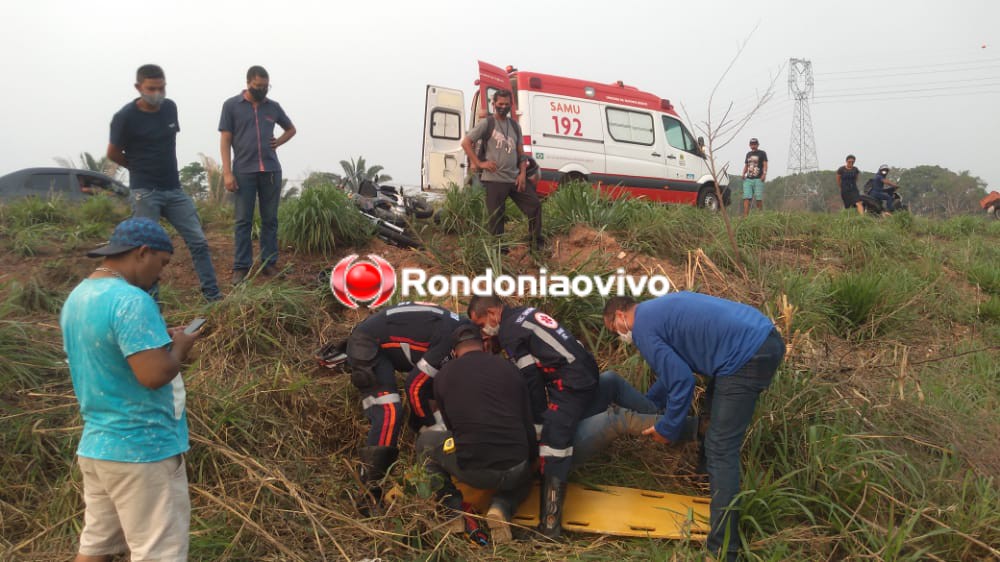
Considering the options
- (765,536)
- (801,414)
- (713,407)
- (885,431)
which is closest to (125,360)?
(713,407)

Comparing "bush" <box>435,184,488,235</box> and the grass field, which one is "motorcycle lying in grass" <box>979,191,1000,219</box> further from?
"bush" <box>435,184,488,235</box>

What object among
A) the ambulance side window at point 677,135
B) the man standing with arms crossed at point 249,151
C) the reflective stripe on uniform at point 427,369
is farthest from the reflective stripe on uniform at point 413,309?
the ambulance side window at point 677,135

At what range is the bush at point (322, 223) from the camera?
6.20m

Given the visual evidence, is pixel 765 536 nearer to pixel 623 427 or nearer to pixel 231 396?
pixel 623 427

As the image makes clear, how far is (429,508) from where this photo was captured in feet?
10.4

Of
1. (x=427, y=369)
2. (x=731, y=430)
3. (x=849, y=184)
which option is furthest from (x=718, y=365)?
(x=849, y=184)

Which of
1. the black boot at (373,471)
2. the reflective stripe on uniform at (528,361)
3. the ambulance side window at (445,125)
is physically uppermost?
the ambulance side window at (445,125)

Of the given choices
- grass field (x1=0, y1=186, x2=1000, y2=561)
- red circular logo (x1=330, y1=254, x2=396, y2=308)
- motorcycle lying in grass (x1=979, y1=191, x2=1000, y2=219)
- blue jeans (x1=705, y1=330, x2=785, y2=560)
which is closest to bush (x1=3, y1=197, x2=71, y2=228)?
grass field (x1=0, y1=186, x2=1000, y2=561)

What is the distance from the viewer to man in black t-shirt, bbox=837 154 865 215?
12.0 m

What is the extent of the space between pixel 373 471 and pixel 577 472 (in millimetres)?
1205

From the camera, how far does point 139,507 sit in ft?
6.72

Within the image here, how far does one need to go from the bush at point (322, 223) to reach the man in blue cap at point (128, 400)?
4.08 metres

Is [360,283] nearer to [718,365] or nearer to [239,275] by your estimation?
[239,275]

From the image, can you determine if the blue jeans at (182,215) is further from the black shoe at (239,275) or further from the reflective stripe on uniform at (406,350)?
the reflective stripe on uniform at (406,350)
